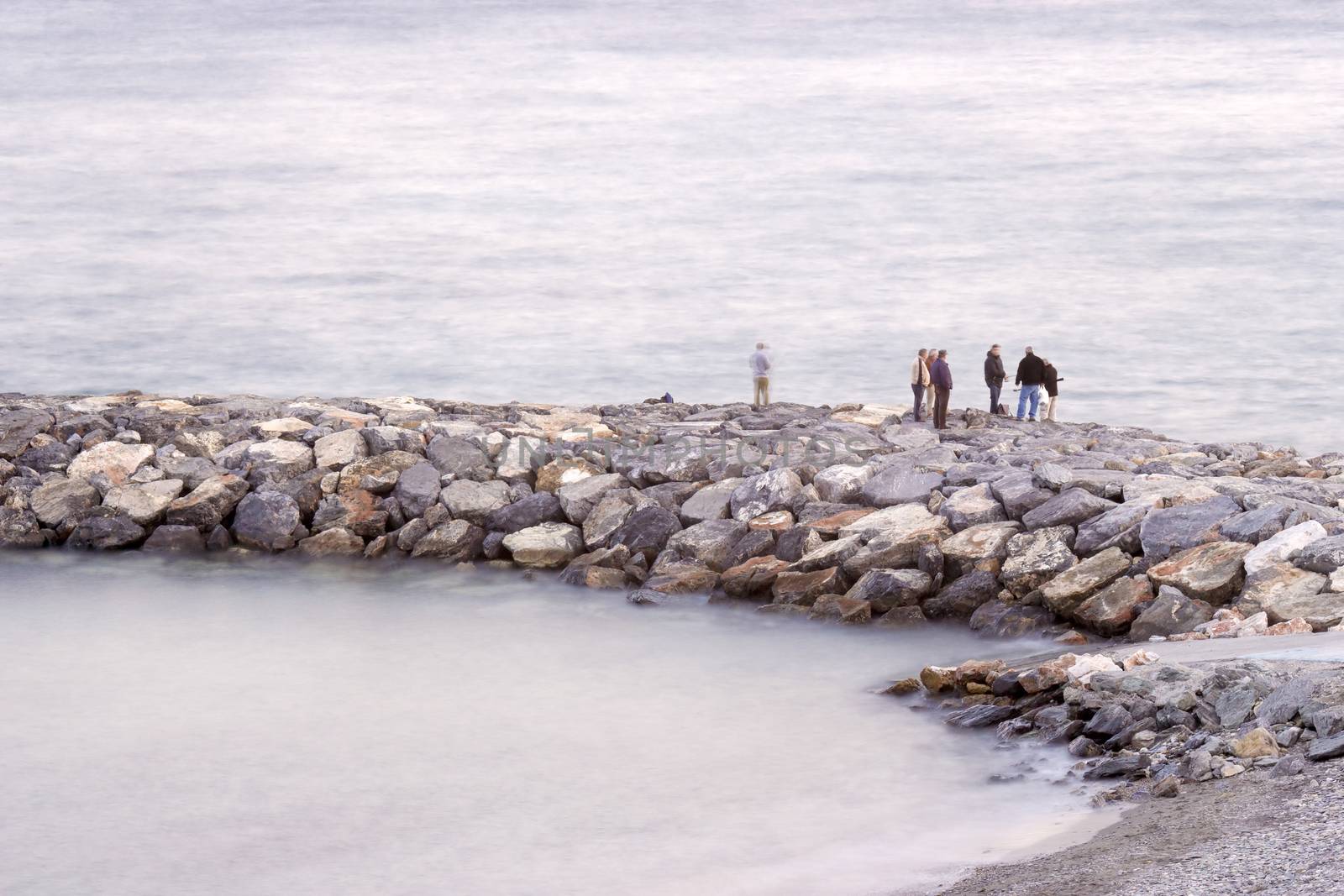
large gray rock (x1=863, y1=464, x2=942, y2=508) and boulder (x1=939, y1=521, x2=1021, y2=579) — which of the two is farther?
large gray rock (x1=863, y1=464, x2=942, y2=508)

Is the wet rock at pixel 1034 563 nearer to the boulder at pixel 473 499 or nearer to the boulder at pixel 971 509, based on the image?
the boulder at pixel 971 509

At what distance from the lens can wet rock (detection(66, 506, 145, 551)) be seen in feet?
77.1

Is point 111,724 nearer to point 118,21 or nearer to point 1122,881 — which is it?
point 1122,881

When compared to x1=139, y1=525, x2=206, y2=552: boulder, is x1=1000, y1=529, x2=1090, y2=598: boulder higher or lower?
higher

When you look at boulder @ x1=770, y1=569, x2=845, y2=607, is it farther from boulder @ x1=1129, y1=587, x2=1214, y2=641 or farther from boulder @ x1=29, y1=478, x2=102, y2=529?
boulder @ x1=29, y1=478, x2=102, y2=529

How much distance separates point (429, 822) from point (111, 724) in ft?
13.8

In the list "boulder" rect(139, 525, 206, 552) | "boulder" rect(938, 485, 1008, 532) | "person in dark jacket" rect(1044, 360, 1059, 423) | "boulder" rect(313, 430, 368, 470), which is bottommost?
"boulder" rect(139, 525, 206, 552)

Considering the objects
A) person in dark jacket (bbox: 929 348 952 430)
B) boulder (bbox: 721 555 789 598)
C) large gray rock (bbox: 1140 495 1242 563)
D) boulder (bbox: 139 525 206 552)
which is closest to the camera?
large gray rock (bbox: 1140 495 1242 563)

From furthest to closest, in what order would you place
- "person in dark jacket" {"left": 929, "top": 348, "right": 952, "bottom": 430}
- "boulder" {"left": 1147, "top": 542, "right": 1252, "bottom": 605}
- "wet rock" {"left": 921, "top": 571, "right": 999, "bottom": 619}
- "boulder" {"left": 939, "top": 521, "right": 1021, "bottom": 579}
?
"person in dark jacket" {"left": 929, "top": 348, "right": 952, "bottom": 430}, "boulder" {"left": 939, "top": 521, "right": 1021, "bottom": 579}, "wet rock" {"left": 921, "top": 571, "right": 999, "bottom": 619}, "boulder" {"left": 1147, "top": 542, "right": 1252, "bottom": 605}

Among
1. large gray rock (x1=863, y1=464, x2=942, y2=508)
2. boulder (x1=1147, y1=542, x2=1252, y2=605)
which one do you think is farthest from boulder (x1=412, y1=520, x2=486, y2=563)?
boulder (x1=1147, y1=542, x2=1252, y2=605)

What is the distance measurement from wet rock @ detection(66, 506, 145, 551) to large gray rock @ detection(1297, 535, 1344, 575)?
14.7 metres

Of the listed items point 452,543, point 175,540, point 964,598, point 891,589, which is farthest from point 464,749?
point 175,540

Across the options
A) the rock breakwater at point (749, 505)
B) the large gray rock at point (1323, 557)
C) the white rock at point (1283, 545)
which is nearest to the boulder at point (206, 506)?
the rock breakwater at point (749, 505)

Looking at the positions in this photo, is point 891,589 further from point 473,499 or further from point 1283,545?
point 473,499
